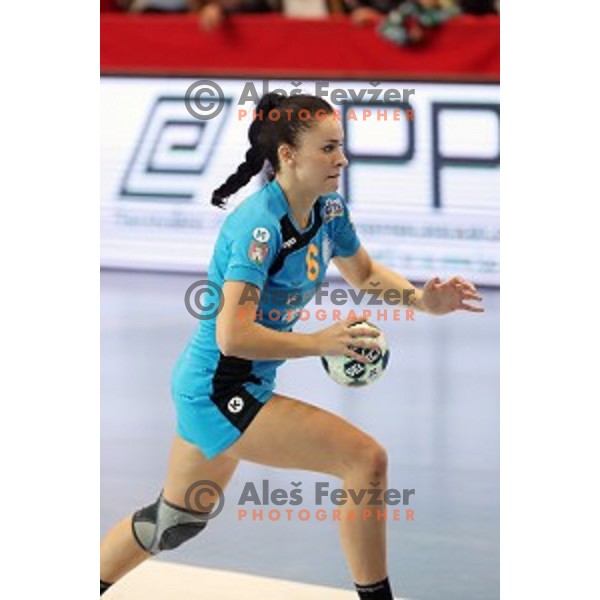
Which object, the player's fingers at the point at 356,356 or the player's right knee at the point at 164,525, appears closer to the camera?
the player's fingers at the point at 356,356

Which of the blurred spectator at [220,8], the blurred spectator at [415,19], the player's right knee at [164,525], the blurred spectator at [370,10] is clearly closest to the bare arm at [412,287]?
the player's right knee at [164,525]

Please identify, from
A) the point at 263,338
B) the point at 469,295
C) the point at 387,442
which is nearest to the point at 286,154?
the point at 263,338

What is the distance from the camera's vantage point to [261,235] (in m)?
4.45

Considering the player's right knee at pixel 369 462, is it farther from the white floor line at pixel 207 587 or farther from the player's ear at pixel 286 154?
the white floor line at pixel 207 587

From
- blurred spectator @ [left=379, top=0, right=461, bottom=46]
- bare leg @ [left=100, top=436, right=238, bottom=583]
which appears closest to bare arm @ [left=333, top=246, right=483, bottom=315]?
bare leg @ [left=100, top=436, right=238, bottom=583]

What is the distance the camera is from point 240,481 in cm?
695

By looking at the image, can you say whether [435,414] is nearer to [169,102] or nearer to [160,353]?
[160,353]

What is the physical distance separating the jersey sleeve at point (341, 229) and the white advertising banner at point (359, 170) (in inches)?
179

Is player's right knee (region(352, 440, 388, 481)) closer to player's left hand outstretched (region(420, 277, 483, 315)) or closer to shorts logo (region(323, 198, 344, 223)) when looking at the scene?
player's left hand outstretched (region(420, 277, 483, 315))

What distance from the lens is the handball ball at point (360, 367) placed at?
4.51 meters

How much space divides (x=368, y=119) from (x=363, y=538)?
6248 millimetres

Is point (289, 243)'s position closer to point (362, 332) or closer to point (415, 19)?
point (362, 332)
